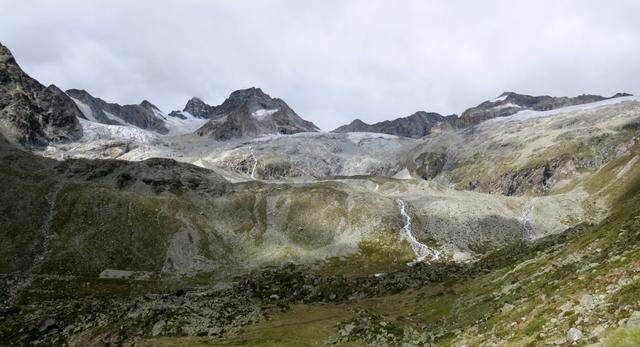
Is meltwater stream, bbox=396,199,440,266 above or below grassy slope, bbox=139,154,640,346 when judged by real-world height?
below

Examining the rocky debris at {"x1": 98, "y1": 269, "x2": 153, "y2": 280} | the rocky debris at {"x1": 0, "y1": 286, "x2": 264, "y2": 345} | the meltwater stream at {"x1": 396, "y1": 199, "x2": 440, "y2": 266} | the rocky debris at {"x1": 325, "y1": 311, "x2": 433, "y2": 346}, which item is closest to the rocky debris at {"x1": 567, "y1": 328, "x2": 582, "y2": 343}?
the rocky debris at {"x1": 325, "y1": 311, "x2": 433, "y2": 346}

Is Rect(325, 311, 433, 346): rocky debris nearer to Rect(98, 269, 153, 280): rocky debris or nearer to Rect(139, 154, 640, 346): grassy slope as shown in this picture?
Rect(139, 154, 640, 346): grassy slope

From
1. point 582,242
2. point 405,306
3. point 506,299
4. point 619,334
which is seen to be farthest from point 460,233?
point 619,334

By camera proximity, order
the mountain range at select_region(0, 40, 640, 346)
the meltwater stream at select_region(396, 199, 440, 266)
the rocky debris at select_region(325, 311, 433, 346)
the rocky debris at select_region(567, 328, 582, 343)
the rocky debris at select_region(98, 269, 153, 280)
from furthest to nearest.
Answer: the meltwater stream at select_region(396, 199, 440, 266) < the rocky debris at select_region(98, 269, 153, 280) < the rocky debris at select_region(325, 311, 433, 346) < the mountain range at select_region(0, 40, 640, 346) < the rocky debris at select_region(567, 328, 582, 343)

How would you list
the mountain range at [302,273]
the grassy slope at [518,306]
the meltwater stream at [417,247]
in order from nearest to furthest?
the grassy slope at [518,306], the mountain range at [302,273], the meltwater stream at [417,247]

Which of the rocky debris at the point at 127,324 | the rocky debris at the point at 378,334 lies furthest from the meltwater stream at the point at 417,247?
the rocky debris at the point at 378,334

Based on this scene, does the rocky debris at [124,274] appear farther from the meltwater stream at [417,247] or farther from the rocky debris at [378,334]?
the rocky debris at [378,334]

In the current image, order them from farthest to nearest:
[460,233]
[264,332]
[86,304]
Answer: [460,233]
[86,304]
[264,332]

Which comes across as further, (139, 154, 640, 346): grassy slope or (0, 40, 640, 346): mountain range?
(0, 40, 640, 346): mountain range

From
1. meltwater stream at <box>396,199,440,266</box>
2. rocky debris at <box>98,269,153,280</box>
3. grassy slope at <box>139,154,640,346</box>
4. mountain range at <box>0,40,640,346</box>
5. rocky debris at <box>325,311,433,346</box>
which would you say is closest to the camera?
grassy slope at <box>139,154,640,346</box>

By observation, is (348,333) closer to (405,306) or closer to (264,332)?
(264,332)

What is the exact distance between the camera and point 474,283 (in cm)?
7425

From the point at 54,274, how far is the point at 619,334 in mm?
150686

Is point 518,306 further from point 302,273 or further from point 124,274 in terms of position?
point 124,274
